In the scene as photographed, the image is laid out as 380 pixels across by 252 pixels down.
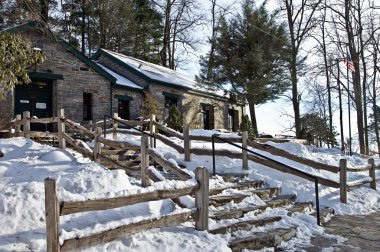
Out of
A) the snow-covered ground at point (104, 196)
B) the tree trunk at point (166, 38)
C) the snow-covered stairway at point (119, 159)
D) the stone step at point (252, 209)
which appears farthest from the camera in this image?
the tree trunk at point (166, 38)

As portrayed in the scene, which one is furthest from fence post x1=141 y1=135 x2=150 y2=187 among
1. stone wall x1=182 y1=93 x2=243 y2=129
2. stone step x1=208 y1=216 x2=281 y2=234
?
stone wall x1=182 y1=93 x2=243 y2=129

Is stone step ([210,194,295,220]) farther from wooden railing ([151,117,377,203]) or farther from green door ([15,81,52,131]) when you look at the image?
green door ([15,81,52,131])

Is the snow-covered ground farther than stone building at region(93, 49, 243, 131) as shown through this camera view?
No

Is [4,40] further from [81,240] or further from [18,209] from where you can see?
[81,240]

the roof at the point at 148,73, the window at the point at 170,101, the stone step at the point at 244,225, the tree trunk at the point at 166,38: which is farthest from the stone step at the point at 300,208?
the tree trunk at the point at 166,38

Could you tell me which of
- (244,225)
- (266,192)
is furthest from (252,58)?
(244,225)

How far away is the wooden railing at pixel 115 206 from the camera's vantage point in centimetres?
382

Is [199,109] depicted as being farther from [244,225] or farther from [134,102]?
[244,225]

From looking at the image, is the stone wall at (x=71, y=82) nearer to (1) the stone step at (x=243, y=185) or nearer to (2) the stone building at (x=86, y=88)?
(2) the stone building at (x=86, y=88)

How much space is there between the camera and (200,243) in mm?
5172

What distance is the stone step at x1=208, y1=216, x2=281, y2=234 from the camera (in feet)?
19.1

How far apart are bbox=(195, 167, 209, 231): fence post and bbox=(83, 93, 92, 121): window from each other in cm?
1485

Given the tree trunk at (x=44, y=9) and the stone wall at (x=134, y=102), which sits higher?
the tree trunk at (x=44, y=9)

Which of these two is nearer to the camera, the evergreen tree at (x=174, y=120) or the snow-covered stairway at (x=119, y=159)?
the snow-covered stairway at (x=119, y=159)
